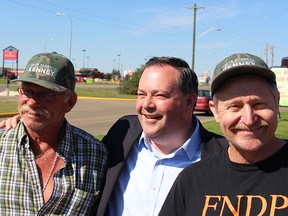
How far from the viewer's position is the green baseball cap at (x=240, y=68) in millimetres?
1978

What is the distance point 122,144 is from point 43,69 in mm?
824

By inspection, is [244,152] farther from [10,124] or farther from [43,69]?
[10,124]

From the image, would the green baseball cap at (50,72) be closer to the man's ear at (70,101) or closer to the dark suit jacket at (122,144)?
the man's ear at (70,101)

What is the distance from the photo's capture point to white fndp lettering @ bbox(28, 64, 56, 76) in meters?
2.88

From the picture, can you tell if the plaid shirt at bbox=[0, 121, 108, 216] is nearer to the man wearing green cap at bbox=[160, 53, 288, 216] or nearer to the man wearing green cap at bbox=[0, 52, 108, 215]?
Result: the man wearing green cap at bbox=[0, 52, 108, 215]

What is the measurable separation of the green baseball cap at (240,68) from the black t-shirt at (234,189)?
374mm

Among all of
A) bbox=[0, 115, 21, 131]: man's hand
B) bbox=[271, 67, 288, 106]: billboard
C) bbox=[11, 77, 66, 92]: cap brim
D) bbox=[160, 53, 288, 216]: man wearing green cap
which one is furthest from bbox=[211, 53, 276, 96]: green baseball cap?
bbox=[271, 67, 288, 106]: billboard

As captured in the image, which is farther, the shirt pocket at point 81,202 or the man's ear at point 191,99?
the man's ear at point 191,99

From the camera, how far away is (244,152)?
199 centimetres

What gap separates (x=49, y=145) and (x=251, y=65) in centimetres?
164

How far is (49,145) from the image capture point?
9.81 ft

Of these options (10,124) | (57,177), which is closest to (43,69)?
(10,124)

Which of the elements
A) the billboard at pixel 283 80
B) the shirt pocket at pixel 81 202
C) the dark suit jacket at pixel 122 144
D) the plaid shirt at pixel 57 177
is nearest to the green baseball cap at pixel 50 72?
the plaid shirt at pixel 57 177

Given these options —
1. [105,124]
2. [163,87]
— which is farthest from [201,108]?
[163,87]
